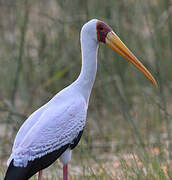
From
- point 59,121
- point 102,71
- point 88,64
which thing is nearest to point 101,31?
point 88,64

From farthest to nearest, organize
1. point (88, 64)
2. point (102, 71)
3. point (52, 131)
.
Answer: point (102, 71) < point (88, 64) < point (52, 131)

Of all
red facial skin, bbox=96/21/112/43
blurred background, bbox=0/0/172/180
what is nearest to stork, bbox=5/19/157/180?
red facial skin, bbox=96/21/112/43

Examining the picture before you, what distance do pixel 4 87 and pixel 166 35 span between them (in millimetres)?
2320

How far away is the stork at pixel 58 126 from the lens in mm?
3346

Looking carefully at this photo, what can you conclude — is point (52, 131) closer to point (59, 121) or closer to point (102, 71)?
point (59, 121)

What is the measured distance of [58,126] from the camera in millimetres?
3471

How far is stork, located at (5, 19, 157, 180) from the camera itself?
11.0ft

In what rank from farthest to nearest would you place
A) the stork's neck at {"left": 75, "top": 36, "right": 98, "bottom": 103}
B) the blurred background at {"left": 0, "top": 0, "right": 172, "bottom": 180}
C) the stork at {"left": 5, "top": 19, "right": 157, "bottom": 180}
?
1. the blurred background at {"left": 0, "top": 0, "right": 172, "bottom": 180}
2. the stork's neck at {"left": 75, "top": 36, "right": 98, "bottom": 103}
3. the stork at {"left": 5, "top": 19, "right": 157, "bottom": 180}

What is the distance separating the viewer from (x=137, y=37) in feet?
22.8

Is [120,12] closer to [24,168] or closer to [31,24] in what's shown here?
[31,24]

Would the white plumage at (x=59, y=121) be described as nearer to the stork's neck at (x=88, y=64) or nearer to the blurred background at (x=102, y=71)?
the stork's neck at (x=88, y=64)

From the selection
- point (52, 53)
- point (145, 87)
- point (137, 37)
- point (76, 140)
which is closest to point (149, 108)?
point (145, 87)

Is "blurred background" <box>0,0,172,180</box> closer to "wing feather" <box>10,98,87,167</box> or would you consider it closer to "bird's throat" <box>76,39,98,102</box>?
"bird's throat" <box>76,39,98,102</box>

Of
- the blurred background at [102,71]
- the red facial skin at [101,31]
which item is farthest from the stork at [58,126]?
the blurred background at [102,71]
